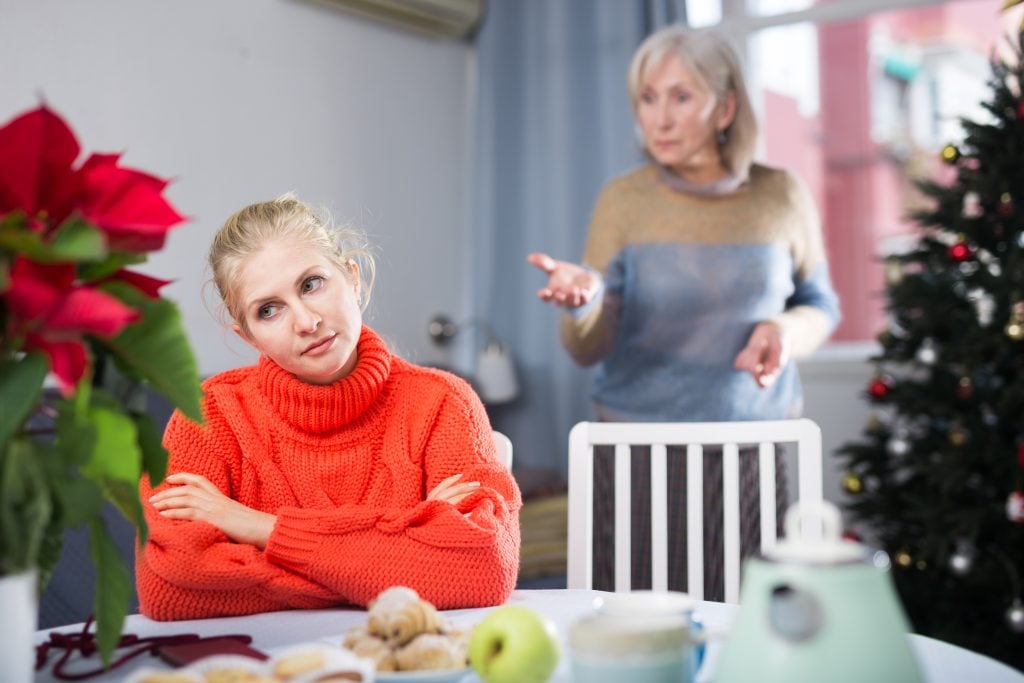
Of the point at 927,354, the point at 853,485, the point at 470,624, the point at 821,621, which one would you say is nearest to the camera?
the point at 821,621

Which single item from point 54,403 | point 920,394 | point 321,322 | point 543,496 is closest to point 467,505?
point 321,322

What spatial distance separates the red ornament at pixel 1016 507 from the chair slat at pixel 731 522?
1087 millimetres

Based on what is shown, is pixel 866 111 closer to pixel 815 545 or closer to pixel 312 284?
pixel 312 284

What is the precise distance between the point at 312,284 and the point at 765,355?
96 cm

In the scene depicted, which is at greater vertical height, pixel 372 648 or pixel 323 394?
pixel 323 394

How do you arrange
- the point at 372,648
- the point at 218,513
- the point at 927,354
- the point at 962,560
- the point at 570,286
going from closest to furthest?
the point at 372,648 → the point at 218,513 → the point at 570,286 → the point at 962,560 → the point at 927,354

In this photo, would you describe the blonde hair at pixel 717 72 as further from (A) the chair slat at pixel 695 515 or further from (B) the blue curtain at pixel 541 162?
(B) the blue curtain at pixel 541 162

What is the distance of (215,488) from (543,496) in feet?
6.51

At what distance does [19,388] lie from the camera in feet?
2.41

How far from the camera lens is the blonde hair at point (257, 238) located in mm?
1390

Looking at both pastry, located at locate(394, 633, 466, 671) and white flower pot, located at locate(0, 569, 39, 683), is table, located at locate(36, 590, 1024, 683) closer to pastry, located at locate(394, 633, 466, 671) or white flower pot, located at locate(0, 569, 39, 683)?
pastry, located at locate(394, 633, 466, 671)

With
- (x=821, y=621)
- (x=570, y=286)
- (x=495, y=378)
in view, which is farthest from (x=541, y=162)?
(x=821, y=621)

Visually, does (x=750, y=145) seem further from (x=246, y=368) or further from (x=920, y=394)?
(x=246, y=368)

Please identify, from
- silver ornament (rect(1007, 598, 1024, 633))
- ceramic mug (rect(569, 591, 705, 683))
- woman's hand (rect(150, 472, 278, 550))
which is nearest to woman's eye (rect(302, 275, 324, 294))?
woman's hand (rect(150, 472, 278, 550))
